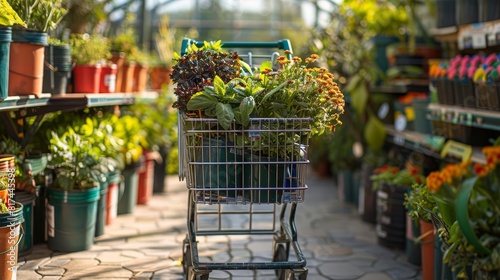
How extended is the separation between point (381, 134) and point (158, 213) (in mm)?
2136

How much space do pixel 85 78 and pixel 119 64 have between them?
2.31 ft

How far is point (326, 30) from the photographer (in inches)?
257

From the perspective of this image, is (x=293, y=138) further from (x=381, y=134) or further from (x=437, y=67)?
(x=381, y=134)

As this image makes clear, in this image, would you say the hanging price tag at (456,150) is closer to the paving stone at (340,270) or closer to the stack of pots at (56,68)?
the paving stone at (340,270)

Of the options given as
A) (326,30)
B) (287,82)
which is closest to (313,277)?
(287,82)

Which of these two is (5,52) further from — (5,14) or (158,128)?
(158,128)

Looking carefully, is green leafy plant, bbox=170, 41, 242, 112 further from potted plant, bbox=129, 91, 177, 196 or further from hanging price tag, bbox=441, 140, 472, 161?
potted plant, bbox=129, 91, 177, 196

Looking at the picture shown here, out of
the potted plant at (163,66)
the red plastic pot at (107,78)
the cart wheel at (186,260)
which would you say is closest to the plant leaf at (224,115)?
the cart wheel at (186,260)

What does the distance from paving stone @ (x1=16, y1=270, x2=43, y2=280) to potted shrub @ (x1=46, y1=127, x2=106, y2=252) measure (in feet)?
1.47

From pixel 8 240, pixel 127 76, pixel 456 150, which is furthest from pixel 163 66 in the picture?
pixel 8 240

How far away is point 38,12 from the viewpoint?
378 cm

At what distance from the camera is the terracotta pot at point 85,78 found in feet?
14.8

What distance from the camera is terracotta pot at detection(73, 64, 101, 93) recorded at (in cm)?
450

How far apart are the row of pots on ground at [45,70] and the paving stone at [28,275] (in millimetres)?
1046
